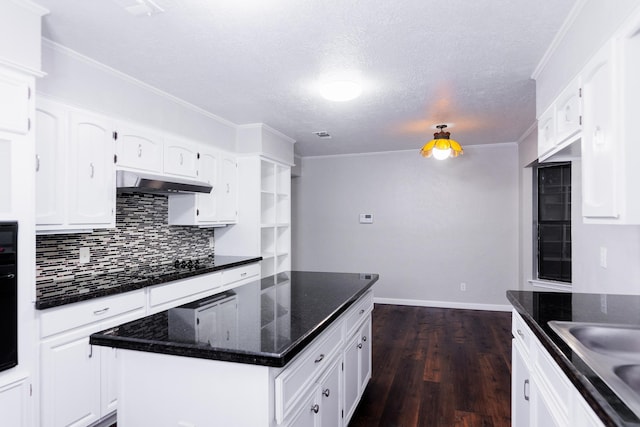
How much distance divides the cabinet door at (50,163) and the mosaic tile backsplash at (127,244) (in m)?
Result: 0.36

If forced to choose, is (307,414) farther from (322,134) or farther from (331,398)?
(322,134)

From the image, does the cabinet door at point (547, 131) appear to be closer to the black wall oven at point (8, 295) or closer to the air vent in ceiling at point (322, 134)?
the air vent in ceiling at point (322, 134)

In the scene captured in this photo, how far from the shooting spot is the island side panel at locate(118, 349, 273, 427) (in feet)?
4.09

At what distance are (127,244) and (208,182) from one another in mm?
1038

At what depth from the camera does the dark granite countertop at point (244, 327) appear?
49.4 inches

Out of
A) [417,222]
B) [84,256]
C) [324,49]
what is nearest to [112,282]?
[84,256]

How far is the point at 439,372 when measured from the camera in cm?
327

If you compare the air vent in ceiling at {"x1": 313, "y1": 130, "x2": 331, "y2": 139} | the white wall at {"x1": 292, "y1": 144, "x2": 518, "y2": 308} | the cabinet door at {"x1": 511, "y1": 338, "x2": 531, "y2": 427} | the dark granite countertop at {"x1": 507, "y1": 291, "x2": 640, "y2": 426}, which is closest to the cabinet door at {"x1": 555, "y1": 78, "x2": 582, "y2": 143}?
the dark granite countertop at {"x1": 507, "y1": 291, "x2": 640, "y2": 426}

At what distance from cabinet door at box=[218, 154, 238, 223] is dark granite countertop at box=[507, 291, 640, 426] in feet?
9.90

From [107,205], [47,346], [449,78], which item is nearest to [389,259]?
[449,78]

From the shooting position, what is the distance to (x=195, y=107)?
12.1ft

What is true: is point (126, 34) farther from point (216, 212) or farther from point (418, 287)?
point (418, 287)

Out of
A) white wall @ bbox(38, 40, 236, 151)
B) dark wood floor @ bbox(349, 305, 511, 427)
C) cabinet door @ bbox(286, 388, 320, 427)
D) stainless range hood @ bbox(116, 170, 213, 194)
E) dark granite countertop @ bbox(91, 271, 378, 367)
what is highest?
white wall @ bbox(38, 40, 236, 151)

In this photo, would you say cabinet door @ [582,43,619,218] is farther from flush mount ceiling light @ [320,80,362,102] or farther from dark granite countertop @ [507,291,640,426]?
flush mount ceiling light @ [320,80,362,102]
